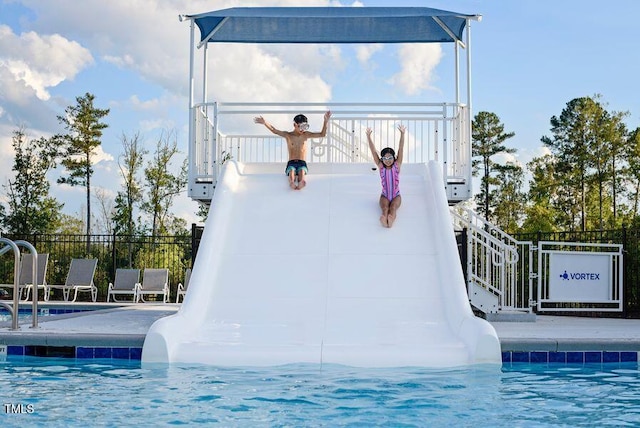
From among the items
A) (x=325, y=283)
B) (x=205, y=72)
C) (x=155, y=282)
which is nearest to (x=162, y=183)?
(x=155, y=282)

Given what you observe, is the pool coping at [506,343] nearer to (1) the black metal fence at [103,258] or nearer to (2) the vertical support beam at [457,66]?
(2) the vertical support beam at [457,66]

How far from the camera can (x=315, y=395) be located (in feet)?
21.7

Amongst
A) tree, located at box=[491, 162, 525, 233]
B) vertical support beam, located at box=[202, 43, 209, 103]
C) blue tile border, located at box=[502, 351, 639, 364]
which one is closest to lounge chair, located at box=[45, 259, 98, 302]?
vertical support beam, located at box=[202, 43, 209, 103]

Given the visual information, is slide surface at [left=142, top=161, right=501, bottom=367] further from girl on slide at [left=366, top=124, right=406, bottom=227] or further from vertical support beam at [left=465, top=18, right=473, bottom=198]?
vertical support beam at [left=465, top=18, right=473, bottom=198]

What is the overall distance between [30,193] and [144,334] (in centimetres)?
2193

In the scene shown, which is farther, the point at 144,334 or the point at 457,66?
the point at 457,66

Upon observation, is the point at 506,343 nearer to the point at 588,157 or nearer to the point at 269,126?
the point at 269,126

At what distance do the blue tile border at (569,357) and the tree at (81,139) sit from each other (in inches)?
916

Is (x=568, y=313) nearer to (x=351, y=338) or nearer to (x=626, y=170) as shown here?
(x=351, y=338)

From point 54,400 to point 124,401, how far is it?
Answer: 57 cm

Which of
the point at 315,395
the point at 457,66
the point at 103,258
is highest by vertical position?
the point at 457,66

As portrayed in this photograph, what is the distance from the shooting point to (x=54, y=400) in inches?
254

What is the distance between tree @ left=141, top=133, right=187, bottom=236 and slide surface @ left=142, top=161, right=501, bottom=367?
1663 cm

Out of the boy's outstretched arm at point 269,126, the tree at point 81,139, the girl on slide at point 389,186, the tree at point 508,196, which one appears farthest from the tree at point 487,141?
the girl on slide at point 389,186
